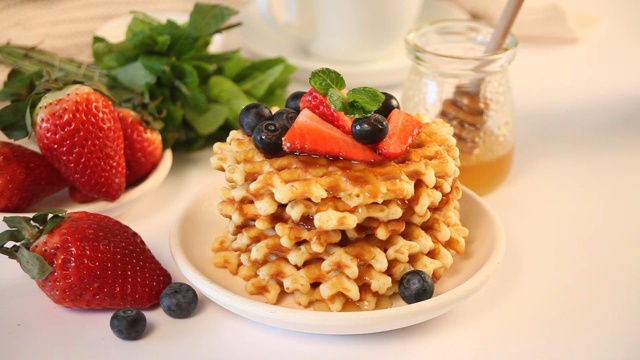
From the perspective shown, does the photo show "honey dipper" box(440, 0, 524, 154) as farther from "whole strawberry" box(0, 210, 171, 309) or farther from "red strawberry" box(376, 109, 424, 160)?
"whole strawberry" box(0, 210, 171, 309)

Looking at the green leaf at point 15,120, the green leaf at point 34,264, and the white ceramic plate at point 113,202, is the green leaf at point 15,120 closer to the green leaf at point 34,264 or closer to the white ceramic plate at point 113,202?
the white ceramic plate at point 113,202

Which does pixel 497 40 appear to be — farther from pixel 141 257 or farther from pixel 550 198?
pixel 141 257

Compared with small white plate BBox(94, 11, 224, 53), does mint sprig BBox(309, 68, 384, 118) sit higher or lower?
higher

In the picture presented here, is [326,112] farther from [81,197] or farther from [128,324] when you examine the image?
[81,197]

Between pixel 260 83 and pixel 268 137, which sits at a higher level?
pixel 268 137

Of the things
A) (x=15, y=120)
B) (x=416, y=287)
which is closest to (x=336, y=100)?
(x=416, y=287)

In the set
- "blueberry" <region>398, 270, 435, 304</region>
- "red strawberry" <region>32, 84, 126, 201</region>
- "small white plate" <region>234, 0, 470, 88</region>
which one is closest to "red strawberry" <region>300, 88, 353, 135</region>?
"blueberry" <region>398, 270, 435, 304</region>
